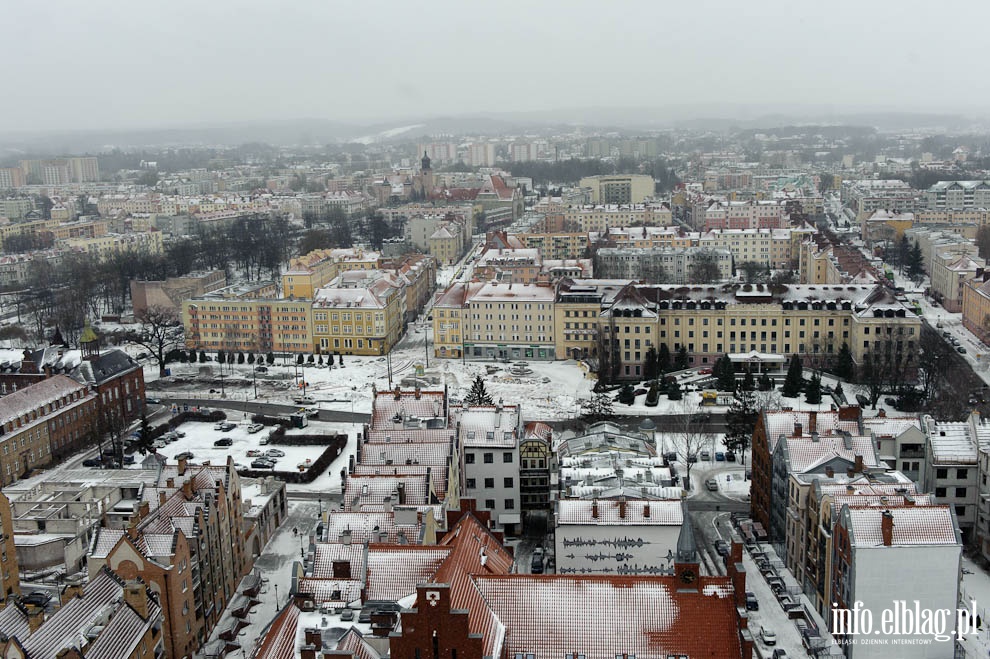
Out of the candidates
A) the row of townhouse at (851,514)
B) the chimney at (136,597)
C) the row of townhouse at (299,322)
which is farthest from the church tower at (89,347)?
the row of townhouse at (851,514)

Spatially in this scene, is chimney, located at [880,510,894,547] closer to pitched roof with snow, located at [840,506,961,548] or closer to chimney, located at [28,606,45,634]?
pitched roof with snow, located at [840,506,961,548]

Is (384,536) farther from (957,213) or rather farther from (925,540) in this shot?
(957,213)

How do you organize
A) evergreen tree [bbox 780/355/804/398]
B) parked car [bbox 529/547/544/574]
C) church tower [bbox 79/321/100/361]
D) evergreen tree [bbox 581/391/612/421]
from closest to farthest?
1. parked car [bbox 529/547/544/574]
2. evergreen tree [bbox 581/391/612/421]
3. church tower [bbox 79/321/100/361]
4. evergreen tree [bbox 780/355/804/398]

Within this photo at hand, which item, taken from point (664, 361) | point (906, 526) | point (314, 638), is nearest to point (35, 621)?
point (314, 638)

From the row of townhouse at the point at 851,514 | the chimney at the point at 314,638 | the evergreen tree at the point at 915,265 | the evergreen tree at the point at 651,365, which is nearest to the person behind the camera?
the chimney at the point at 314,638

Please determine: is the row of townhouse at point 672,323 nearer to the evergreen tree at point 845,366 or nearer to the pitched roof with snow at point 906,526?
the evergreen tree at point 845,366

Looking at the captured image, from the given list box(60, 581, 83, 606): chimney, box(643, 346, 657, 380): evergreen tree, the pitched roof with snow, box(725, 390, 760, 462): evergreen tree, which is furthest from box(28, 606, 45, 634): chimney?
box(643, 346, 657, 380): evergreen tree

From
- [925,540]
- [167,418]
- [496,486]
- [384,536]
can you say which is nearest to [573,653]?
[384,536]
